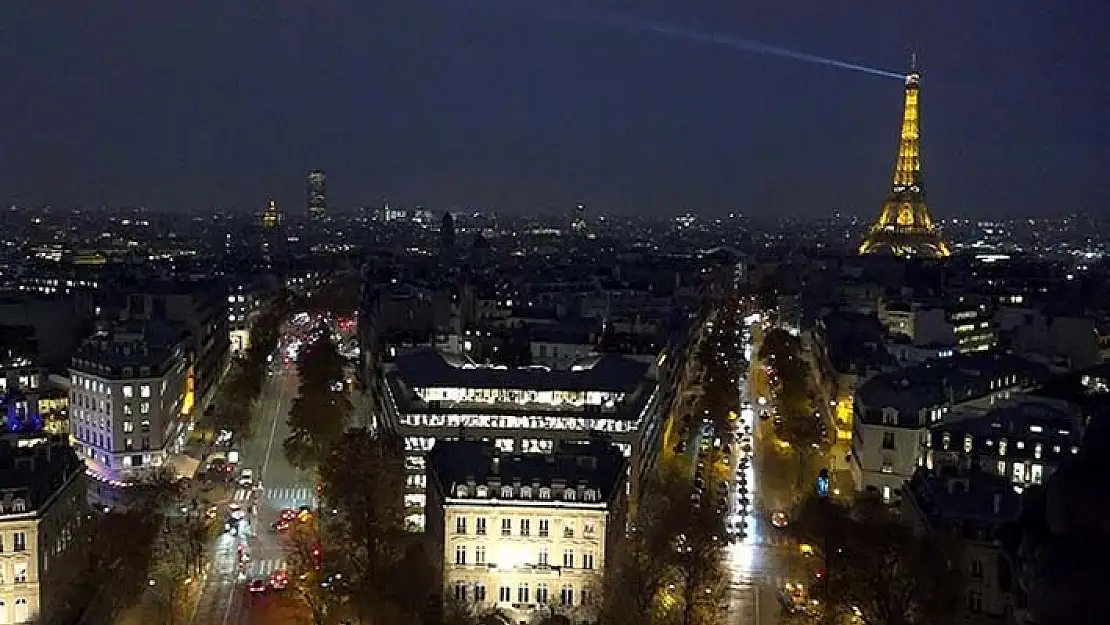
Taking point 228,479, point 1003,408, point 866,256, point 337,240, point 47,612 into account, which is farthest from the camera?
point 337,240

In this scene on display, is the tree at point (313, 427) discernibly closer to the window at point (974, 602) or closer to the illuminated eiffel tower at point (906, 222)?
the window at point (974, 602)

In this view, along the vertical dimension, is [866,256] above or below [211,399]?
above

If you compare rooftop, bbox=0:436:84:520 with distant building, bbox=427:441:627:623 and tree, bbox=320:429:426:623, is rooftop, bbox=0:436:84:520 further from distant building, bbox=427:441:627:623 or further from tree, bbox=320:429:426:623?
distant building, bbox=427:441:627:623

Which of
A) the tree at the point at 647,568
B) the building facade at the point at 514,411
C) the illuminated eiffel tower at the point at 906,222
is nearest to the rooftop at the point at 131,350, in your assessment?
the building facade at the point at 514,411

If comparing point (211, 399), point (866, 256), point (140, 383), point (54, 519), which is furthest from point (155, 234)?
point (54, 519)

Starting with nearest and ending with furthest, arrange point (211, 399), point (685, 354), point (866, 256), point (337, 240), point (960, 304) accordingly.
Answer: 1. point (211, 399)
2. point (685, 354)
3. point (960, 304)
4. point (866, 256)
5. point (337, 240)

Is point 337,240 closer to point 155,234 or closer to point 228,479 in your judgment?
point 155,234

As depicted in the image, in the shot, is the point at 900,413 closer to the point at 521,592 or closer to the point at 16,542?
the point at 521,592

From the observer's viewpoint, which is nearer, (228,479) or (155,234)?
(228,479)
